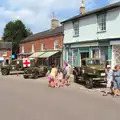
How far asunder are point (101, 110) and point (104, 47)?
660 inches

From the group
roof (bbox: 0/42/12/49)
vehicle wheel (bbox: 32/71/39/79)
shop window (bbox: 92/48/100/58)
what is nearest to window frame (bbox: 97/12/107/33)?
shop window (bbox: 92/48/100/58)

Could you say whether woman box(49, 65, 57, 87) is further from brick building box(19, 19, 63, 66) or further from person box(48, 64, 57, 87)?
brick building box(19, 19, 63, 66)

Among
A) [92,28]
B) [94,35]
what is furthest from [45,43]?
[94,35]

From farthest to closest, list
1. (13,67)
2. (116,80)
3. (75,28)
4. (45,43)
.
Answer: (45,43)
(13,67)
(75,28)
(116,80)

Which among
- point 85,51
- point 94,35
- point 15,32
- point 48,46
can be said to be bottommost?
point 85,51

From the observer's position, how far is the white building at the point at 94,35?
25.8 m

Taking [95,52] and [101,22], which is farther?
[95,52]

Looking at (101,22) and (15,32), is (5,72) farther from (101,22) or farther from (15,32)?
(15,32)

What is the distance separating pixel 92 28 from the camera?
28.8 metres

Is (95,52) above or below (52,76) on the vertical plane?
above

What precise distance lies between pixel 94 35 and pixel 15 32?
49.3 metres

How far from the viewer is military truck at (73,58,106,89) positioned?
18719 millimetres

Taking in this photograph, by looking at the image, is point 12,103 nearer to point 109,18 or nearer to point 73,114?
point 73,114

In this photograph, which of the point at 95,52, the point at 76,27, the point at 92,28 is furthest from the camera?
the point at 76,27
